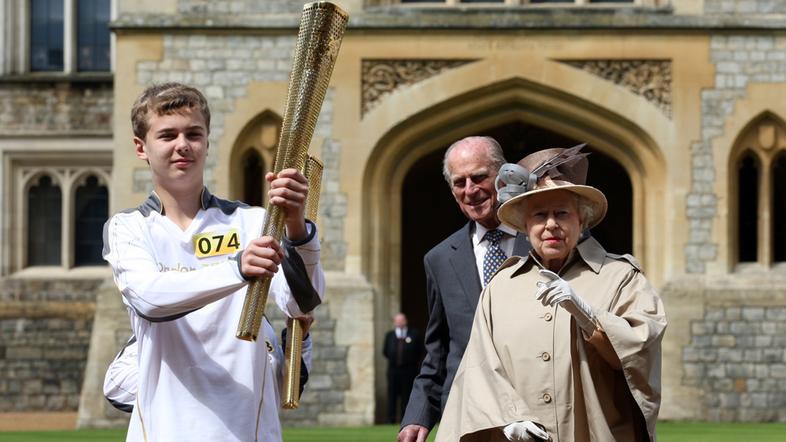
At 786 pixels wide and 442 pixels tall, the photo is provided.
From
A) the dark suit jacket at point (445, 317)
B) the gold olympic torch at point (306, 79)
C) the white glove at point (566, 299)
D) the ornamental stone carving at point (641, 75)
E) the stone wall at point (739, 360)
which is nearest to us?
the gold olympic torch at point (306, 79)

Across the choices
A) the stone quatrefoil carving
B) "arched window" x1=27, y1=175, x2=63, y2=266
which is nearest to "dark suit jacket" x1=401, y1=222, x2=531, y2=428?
the stone quatrefoil carving

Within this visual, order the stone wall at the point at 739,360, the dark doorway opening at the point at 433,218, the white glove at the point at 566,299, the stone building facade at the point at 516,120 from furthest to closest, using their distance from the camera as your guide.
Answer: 1. the dark doorway opening at the point at 433,218
2. the stone building facade at the point at 516,120
3. the stone wall at the point at 739,360
4. the white glove at the point at 566,299

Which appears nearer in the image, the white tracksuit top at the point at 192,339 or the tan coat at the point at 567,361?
the white tracksuit top at the point at 192,339

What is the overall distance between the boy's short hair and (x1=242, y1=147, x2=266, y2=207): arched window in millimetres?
12235

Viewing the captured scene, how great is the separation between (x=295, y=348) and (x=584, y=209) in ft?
3.04

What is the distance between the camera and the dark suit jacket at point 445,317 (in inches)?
213

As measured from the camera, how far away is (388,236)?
16375 mm

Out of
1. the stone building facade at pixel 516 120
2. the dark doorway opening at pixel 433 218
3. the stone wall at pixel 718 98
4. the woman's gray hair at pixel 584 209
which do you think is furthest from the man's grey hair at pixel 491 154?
the dark doorway opening at pixel 433 218

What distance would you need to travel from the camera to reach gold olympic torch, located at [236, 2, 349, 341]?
3.55 meters

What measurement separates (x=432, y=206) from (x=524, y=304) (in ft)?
59.1

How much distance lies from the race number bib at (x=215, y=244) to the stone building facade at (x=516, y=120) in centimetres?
1177

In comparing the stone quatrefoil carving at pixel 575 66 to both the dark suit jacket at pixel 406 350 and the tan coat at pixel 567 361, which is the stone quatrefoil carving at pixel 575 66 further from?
the tan coat at pixel 567 361

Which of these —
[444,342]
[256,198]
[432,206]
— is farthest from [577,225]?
[432,206]

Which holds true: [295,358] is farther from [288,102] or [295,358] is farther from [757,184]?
[757,184]
